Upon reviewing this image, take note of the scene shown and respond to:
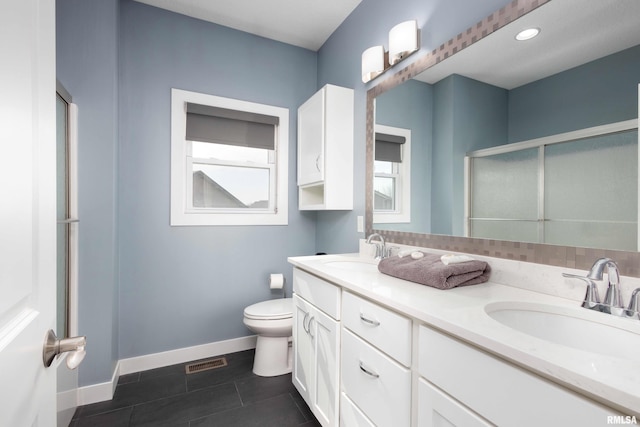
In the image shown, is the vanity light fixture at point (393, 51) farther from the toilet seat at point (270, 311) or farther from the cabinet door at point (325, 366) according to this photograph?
the toilet seat at point (270, 311)

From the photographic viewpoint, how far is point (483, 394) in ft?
2.24

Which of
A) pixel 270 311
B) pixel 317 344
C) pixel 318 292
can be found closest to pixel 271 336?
pixel 270 311

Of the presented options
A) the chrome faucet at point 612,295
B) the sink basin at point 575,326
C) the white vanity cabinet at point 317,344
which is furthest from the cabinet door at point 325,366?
the chrome faucet at point 612,295

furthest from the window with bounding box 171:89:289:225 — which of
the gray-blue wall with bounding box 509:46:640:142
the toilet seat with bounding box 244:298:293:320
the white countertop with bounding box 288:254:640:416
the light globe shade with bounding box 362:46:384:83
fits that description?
the gray-blue wall with bounding box 509:46:640:142

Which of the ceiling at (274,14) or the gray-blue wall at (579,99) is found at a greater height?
the ceiling at (274,14)

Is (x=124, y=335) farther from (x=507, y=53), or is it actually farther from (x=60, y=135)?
(x=507, y=53)

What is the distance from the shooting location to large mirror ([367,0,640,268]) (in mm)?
901

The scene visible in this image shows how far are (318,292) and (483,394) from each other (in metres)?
0.90

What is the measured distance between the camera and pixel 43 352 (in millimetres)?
568

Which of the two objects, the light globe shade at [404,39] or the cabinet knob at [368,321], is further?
the light globe shade at [404,39]

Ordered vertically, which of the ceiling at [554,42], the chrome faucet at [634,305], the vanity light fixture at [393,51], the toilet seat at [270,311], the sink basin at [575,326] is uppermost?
the vanity light fixture at [393,51]

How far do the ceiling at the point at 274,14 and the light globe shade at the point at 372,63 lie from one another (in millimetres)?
540

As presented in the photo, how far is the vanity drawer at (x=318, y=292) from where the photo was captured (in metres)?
1.34

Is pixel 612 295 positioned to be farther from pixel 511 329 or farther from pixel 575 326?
pixel 511 329
